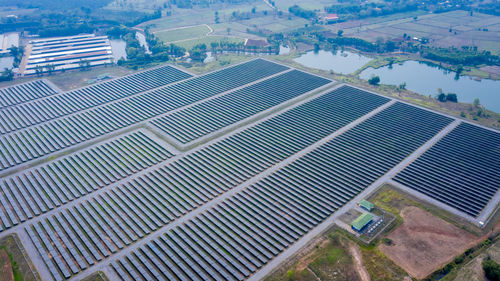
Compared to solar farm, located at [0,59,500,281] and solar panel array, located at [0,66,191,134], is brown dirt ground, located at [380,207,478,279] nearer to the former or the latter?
solar farm, located at [0,59,500,281]

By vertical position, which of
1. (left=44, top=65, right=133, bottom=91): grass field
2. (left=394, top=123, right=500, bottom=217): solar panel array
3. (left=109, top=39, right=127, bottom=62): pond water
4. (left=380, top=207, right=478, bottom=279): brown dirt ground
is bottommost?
(left=380, top=207, right=478, bottom=279): brown dirt ground

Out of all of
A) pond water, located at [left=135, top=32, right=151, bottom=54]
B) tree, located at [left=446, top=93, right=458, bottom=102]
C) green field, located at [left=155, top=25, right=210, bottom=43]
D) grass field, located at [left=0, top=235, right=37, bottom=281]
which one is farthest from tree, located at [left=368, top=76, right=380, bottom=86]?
grass field, located at [left=0, top=235, right=37, bottom=281]

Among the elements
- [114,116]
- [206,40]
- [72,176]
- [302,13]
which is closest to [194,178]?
[72,176]

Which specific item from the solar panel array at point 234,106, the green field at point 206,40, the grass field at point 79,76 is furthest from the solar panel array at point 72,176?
the green field at point 206,40

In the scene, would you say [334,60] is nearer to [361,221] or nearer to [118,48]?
[361,221]

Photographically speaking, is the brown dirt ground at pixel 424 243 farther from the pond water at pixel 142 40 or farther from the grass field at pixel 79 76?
the pond water at pixel 142 40

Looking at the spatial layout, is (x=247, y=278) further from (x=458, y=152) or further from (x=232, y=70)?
(x=232, y=70)

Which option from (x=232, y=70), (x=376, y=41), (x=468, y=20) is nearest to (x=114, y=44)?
(x=232, y=70)
